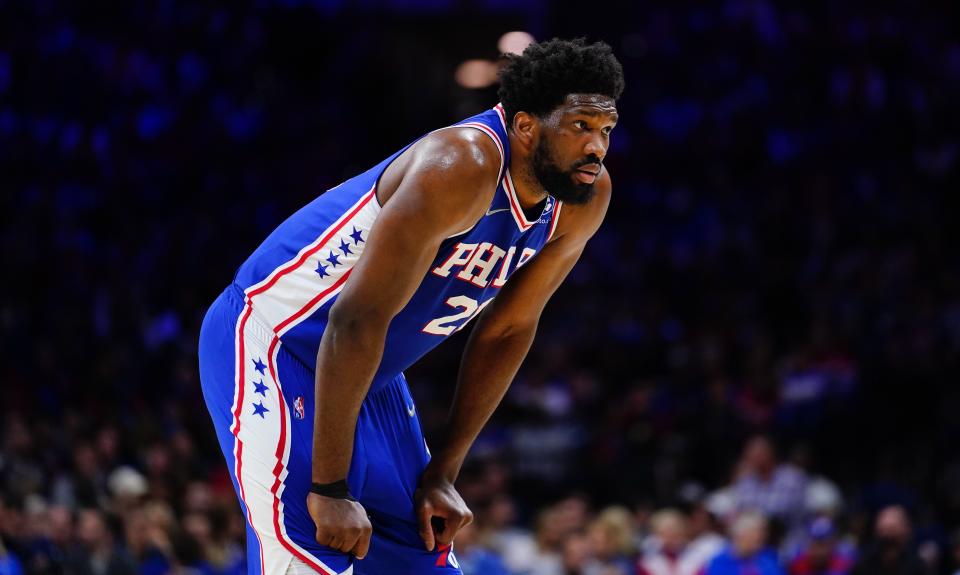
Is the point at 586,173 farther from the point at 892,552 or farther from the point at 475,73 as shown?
the point at 475,73

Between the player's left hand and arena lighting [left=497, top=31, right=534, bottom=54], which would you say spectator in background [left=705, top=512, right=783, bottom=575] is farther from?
arena lighting [left=497, top=31, right=534, bottom=54]

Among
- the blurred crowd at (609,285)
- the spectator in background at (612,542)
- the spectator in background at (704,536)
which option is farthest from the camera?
the blurred crowd at (609,285)

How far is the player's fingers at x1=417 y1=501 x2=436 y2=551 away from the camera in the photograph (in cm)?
373

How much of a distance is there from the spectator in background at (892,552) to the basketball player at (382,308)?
586cm

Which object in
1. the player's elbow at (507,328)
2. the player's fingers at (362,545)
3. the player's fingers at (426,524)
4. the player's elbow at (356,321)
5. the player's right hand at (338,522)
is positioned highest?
the player's elbow at (356,321)

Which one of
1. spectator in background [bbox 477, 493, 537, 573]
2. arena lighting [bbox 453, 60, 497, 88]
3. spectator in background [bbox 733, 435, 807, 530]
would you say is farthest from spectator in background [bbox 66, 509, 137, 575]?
arena lighting [bbox 453, 60, 497, 88]

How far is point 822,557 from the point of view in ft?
31.2

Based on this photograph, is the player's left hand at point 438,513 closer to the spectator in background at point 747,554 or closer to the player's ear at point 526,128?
the player's ear at point 526,128

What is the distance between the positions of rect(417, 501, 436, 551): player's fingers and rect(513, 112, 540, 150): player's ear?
3.57 feet

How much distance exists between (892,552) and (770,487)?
5.80 ft

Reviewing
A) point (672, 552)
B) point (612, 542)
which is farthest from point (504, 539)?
point (672, 552)

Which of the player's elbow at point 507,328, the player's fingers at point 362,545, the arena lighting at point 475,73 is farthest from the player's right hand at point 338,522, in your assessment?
the arena lighting at point 475,73

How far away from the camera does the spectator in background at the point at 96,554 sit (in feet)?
30.8

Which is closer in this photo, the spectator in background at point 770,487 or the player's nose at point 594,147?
the player's nose at point 594,147
